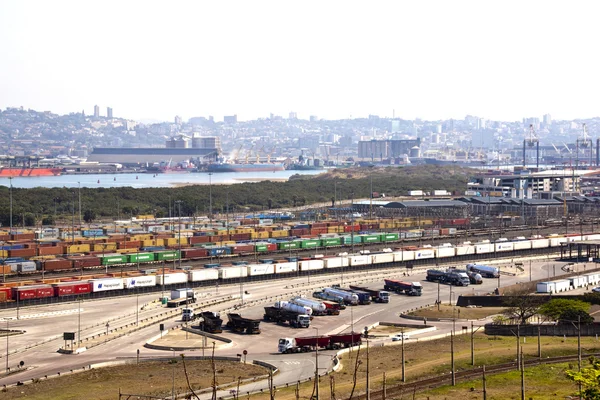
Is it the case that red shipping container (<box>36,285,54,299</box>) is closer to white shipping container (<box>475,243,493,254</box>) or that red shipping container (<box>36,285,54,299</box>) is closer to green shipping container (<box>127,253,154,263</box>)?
green shipping container (<box>127,253,154,263</box>)

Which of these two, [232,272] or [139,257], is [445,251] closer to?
[232,272]

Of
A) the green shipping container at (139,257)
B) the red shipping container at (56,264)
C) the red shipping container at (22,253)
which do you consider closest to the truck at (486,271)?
the green shipping container at (139,257)

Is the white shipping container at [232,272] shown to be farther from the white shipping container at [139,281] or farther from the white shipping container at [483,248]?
the white shipping container at [483,248]

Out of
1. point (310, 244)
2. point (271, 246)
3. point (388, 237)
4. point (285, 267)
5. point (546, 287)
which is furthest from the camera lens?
point (388, 237)

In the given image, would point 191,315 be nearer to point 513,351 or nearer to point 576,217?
point 513,351

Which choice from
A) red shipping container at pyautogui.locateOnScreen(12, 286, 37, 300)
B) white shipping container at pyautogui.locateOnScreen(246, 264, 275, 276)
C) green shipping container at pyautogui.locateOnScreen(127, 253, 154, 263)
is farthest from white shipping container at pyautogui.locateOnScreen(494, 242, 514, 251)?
red shipping container at pyautogui.locateOnScreen(12, 286, 37, 300)

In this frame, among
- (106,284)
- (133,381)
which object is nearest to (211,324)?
(133,381)
